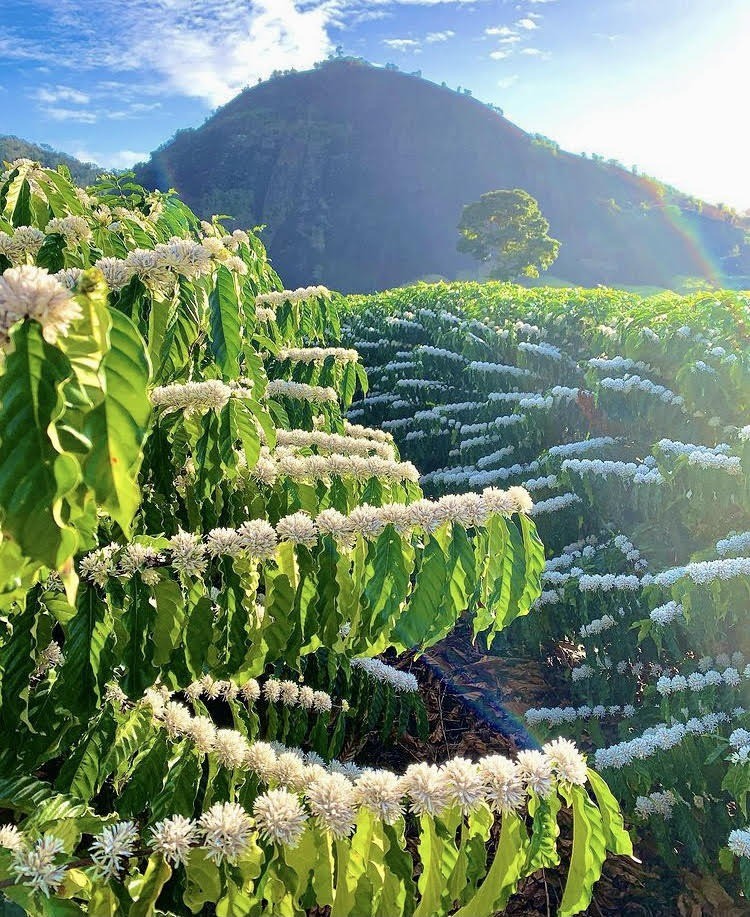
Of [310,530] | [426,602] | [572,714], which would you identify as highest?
[310,530]

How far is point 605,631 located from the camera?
410 centimetres

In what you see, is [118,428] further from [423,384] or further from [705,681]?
[423,384]

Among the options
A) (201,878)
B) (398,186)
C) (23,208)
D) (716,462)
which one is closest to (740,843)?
(716,462)

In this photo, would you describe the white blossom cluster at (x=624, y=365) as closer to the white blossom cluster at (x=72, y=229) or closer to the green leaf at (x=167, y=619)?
the white blossom cluster at (x=72, y=229)

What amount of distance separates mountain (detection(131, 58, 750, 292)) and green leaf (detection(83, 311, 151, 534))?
78.1 metres

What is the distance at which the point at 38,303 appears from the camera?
75 centimetres

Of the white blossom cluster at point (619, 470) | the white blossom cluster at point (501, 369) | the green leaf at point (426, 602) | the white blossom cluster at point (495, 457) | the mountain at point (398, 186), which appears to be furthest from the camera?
the mountain at point (398, 186)

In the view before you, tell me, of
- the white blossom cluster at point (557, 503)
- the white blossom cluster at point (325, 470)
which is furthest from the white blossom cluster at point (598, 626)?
the white blossom cluster at point (325, 470)

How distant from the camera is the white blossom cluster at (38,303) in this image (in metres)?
0.75

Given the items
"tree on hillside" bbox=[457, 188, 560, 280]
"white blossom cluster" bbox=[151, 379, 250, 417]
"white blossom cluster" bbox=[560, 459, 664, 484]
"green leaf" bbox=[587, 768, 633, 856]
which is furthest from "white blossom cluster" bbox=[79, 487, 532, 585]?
"tree on hillside" bbox=[457, 188, 560, 280]

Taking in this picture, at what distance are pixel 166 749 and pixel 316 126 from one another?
111728 mm

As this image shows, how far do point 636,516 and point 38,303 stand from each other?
4863mm

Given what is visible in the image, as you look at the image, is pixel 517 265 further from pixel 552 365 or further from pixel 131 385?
pixel 131 385

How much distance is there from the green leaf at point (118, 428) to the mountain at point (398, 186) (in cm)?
7814
